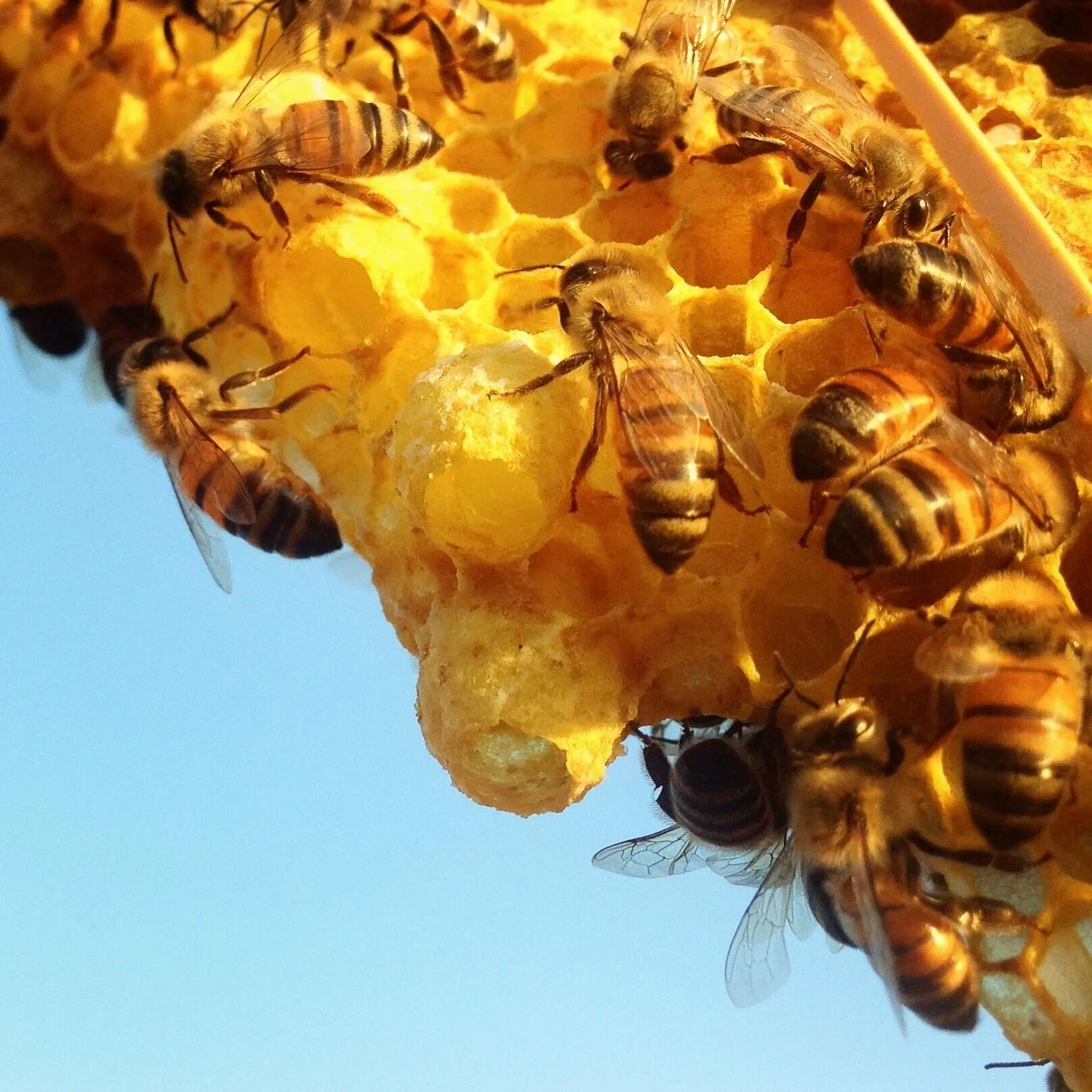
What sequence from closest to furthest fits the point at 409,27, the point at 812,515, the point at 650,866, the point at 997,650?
the point at 997,650, the point at 812,515, the point at 650,866, the point at 409,27

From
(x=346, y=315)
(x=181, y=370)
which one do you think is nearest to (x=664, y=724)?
(x=346, y=315)

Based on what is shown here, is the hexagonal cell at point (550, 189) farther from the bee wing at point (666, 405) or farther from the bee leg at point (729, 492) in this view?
the bee leg at point (729, 492)

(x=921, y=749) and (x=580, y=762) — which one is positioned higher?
(x=921, y=749)

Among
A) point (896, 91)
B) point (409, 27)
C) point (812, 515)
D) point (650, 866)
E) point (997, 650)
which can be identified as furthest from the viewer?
point (409, 27)

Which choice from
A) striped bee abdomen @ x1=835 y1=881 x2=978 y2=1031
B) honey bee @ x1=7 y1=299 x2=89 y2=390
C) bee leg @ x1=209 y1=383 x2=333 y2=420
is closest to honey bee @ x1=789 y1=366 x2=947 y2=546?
striped bee abdomen @ x1=835 y1=881 x2=978 y2=1031

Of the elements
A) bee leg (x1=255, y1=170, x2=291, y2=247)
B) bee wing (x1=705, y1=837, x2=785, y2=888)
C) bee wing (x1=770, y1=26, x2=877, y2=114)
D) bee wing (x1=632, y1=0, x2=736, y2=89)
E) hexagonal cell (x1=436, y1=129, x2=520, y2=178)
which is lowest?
bee wing (x1=705, y1=837, x2=785, y2=888)

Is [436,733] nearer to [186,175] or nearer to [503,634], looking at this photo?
[503,634]

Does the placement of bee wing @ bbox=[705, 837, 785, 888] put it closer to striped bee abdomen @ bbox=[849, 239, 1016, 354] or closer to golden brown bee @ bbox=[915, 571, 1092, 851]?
golden brown bee @ bbox=[915, 571, 1092, 851]
